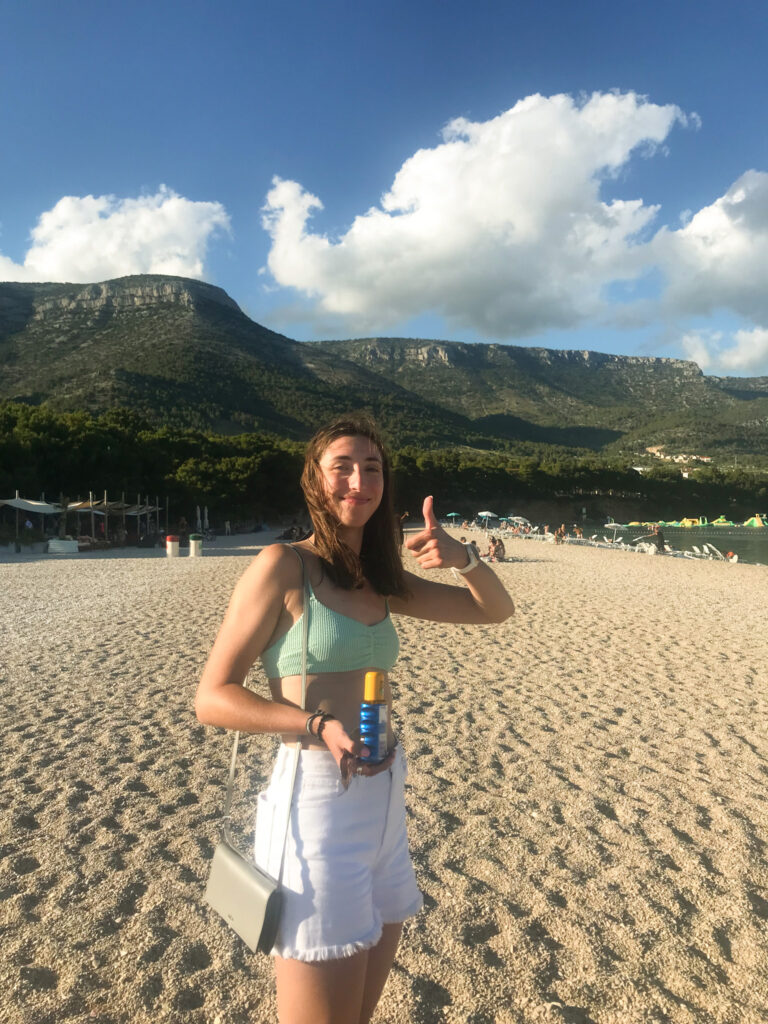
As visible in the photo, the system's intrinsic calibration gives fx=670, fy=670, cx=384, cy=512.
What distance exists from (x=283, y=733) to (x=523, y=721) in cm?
429

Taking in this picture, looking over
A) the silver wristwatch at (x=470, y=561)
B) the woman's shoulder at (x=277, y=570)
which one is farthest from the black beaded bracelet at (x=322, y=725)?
the silver wristwatch at (x=470, y=561)

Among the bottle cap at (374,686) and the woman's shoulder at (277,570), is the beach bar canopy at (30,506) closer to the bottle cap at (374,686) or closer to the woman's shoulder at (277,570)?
the woman's shoulder at (277,570)

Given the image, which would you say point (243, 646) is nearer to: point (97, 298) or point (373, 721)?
point (373, 721)

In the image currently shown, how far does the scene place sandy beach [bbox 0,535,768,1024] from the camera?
221 centimetres

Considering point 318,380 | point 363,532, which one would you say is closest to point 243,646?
point 363,532

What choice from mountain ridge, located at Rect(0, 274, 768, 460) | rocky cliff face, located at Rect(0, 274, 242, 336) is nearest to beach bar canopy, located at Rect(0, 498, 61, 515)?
mountain ridge, located at Rect(0, 274, 768, 460)

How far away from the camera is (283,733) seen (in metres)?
1.32

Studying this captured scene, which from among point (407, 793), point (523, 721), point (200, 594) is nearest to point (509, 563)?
point (200, 594)

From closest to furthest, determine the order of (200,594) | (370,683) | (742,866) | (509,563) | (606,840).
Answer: (370,683) → (742,866) → (606,840) → (200,594) → (509,563)

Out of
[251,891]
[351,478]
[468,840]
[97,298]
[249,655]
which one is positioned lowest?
[468,840]

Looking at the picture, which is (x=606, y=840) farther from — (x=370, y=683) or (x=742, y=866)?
(x=370, y=683)

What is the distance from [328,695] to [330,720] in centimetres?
11

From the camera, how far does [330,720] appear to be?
1258 millimetres

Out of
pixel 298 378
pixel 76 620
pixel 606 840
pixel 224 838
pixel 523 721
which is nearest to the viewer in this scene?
pixel 224 838
